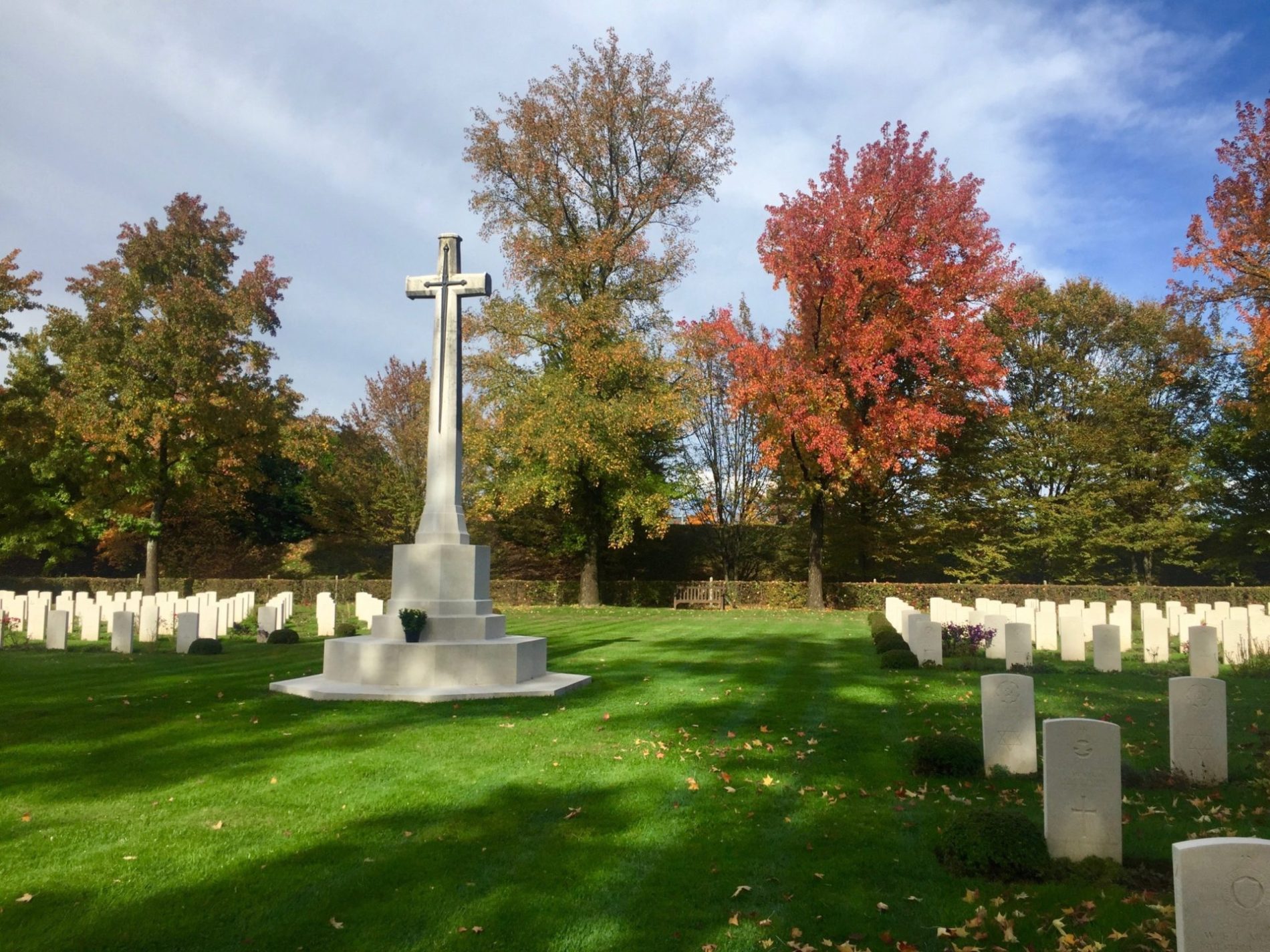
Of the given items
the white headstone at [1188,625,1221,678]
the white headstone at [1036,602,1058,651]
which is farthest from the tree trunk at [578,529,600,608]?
the white headstone at [1188,625,1221,678]

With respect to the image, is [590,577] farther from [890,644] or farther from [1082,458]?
[1082,458]

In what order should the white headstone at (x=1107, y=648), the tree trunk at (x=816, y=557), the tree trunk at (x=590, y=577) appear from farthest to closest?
the tree trunk at (x=590, y=577), the tree trunk at (x=816, y=557), the white headstone at (x=1107, y=648)

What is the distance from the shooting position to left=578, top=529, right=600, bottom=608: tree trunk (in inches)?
1168

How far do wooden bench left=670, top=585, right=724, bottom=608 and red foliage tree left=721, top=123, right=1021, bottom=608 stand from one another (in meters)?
5.54

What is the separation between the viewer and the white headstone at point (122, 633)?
15070 millimetres

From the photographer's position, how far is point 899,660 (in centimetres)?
1266

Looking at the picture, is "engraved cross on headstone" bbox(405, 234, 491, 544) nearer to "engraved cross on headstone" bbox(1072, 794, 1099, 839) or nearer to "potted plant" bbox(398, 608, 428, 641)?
"potted plant" bbox(398, 608, 428, 641)

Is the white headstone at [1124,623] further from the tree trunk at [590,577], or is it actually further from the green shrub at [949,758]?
the tree trunk at [590,577]

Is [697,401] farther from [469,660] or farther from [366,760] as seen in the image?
[366,760]

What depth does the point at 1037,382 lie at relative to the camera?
33781 millimetres

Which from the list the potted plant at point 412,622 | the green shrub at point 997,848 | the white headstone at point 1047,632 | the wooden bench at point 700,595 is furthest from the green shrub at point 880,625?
the green shrub at point 997,848

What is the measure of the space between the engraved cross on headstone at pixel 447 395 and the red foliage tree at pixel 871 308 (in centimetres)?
1360

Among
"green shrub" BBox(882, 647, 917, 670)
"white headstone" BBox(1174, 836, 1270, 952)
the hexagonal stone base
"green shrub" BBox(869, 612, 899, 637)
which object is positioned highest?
"white headstone" BBox(1174, 836, 1270, 952)

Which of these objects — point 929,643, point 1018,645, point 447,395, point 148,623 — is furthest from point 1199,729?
point 148,623
